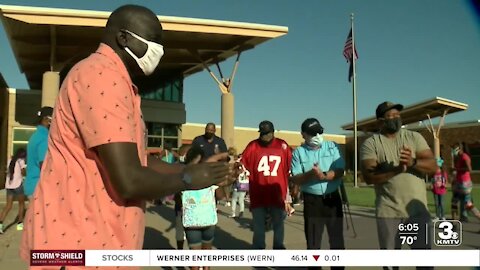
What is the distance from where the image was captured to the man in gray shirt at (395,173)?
3906 mm

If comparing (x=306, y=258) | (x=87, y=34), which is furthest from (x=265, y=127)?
(x=87, y=34)

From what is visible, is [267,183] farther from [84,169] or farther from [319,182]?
[84,169]

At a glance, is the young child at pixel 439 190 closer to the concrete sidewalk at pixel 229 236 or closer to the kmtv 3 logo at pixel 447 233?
the concrete sidewalk at pixel 229 236

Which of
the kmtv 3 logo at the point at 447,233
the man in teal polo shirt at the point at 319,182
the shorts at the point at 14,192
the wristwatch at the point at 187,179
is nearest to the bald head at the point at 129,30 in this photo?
the wristwatch at the point at 187,179

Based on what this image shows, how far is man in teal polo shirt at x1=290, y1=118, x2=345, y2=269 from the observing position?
510cm

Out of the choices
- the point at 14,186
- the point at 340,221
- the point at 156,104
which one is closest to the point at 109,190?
the point at 340,221

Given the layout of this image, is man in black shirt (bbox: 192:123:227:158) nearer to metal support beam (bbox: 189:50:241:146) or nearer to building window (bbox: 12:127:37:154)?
metal support beam (bbox: 189:50:241:146)

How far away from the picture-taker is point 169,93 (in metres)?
26.4

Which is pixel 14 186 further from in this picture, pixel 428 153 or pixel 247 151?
pixel 428 153

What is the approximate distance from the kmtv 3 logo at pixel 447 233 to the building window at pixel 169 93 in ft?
76.6

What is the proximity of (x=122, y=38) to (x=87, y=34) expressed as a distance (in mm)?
18277

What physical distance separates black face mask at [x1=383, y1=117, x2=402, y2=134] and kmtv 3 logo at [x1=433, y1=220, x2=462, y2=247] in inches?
43.3

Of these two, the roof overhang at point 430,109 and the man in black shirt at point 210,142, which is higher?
the roof overhang at point 430,109

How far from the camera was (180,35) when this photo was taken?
1870 centimetres
